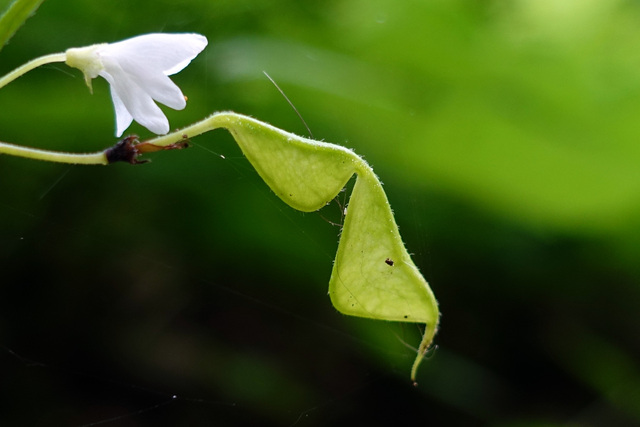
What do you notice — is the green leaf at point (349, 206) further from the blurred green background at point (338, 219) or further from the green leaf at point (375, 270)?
the blurred green background at point (338, 219)

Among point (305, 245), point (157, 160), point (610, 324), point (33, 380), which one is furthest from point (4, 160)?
point (610, 324)

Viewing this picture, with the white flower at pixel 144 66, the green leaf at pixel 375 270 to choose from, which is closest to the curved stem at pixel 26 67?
the white flower at pixel 144 66

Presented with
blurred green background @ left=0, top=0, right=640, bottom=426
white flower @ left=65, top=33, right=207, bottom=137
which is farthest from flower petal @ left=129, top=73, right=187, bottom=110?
blurred green background @ left=0, top=0, right=640, bottom=426

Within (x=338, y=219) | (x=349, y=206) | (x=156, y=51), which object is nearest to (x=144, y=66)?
(x=156, y=51)

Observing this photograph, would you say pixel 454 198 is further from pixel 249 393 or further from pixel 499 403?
pixel 249 393

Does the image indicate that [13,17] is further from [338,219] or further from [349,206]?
[338,219]
